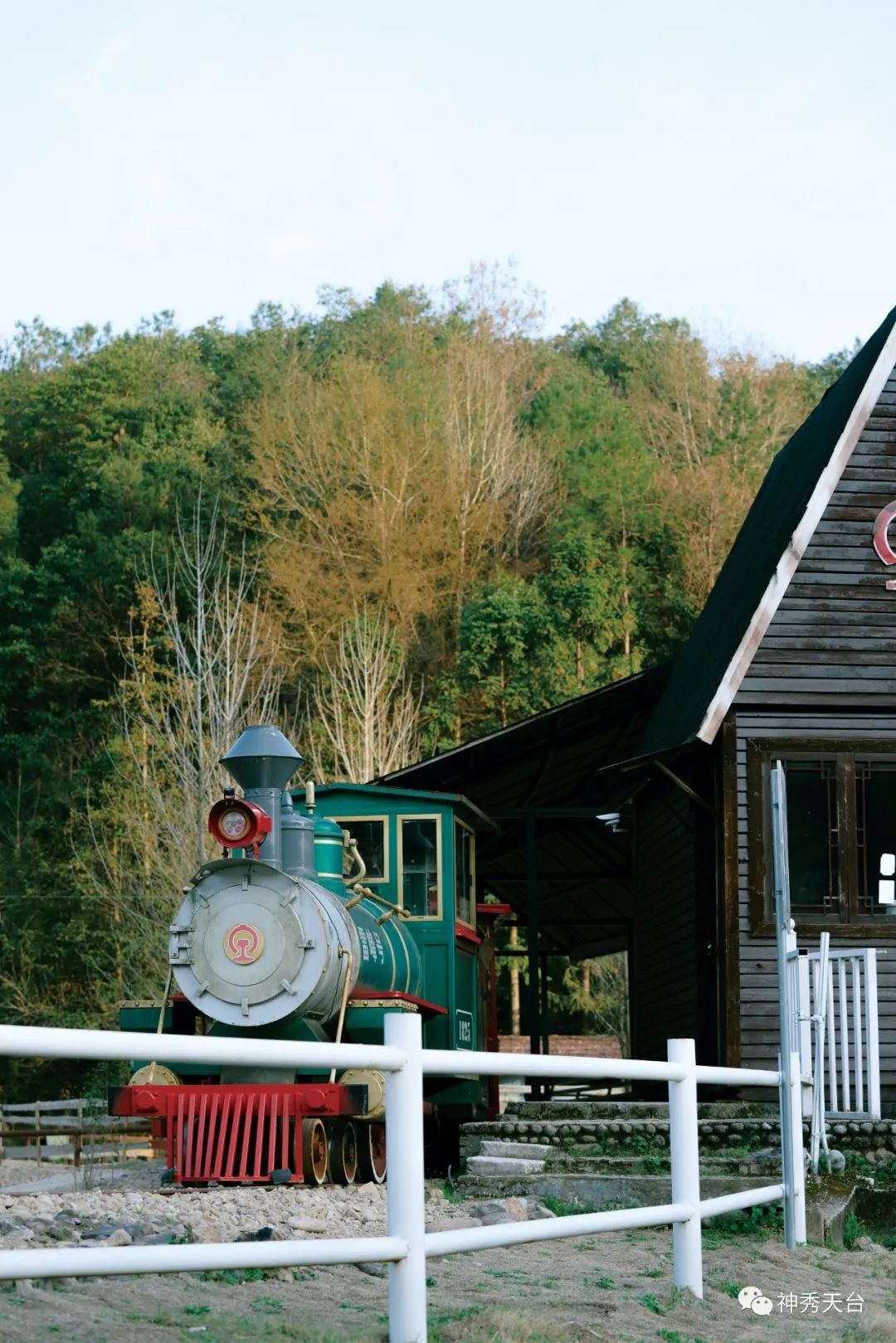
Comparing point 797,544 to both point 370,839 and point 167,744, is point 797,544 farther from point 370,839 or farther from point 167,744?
point 167,744

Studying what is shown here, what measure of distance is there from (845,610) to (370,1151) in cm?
551

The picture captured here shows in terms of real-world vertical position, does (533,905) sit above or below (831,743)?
below

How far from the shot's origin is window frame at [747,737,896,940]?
1284 centimetres

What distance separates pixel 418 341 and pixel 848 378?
3702 cm

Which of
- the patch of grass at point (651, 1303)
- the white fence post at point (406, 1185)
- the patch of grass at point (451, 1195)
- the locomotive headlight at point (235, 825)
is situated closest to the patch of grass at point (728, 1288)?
the patch of grass at point (651, 1303)

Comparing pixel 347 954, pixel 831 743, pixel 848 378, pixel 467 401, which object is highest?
pixel 467 401

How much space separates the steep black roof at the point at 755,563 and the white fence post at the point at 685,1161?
7.19 metres

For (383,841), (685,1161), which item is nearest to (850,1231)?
(685,1161)

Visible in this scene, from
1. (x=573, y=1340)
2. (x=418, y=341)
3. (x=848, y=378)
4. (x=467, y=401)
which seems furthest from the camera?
(x=418, y=341)

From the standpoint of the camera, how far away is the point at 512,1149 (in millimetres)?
11016

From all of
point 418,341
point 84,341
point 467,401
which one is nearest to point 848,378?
point 467,401

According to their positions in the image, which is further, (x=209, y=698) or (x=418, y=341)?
(x=418, y=341)

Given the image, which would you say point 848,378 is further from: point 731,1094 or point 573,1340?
point 573,1340

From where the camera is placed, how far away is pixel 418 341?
167ft
